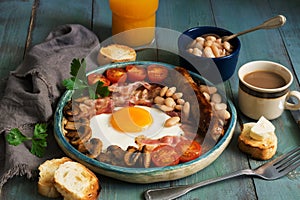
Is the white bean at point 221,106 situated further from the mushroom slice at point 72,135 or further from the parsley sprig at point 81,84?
the mushroom slice at point 72,135

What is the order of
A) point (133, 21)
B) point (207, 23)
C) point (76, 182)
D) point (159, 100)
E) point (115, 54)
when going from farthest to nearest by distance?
point (207, 23), point (133, 21), point (115, 54), point (159, 100), point (76, 182)

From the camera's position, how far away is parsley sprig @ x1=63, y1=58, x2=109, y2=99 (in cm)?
186

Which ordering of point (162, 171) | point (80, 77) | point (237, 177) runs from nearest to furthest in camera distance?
point (162, 171) → point (237, 177) → point (80, 77)

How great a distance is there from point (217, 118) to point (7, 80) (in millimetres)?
800

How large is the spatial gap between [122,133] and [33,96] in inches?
13.4

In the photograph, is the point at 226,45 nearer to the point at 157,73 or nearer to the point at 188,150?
the point at 157,73

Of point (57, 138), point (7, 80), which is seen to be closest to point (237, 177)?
point (57, 138)

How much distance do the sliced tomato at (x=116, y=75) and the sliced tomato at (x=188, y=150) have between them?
0.41m

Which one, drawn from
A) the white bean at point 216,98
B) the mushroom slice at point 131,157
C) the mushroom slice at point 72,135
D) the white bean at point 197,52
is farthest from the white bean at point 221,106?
the mushroom slice at point 72,135

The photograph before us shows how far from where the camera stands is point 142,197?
1610 millimetres

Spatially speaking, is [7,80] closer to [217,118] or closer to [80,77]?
[80,77]

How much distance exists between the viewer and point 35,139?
1736 mm

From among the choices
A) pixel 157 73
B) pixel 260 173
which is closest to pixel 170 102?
pixel 157 73

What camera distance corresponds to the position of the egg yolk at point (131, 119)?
176 centimetres
